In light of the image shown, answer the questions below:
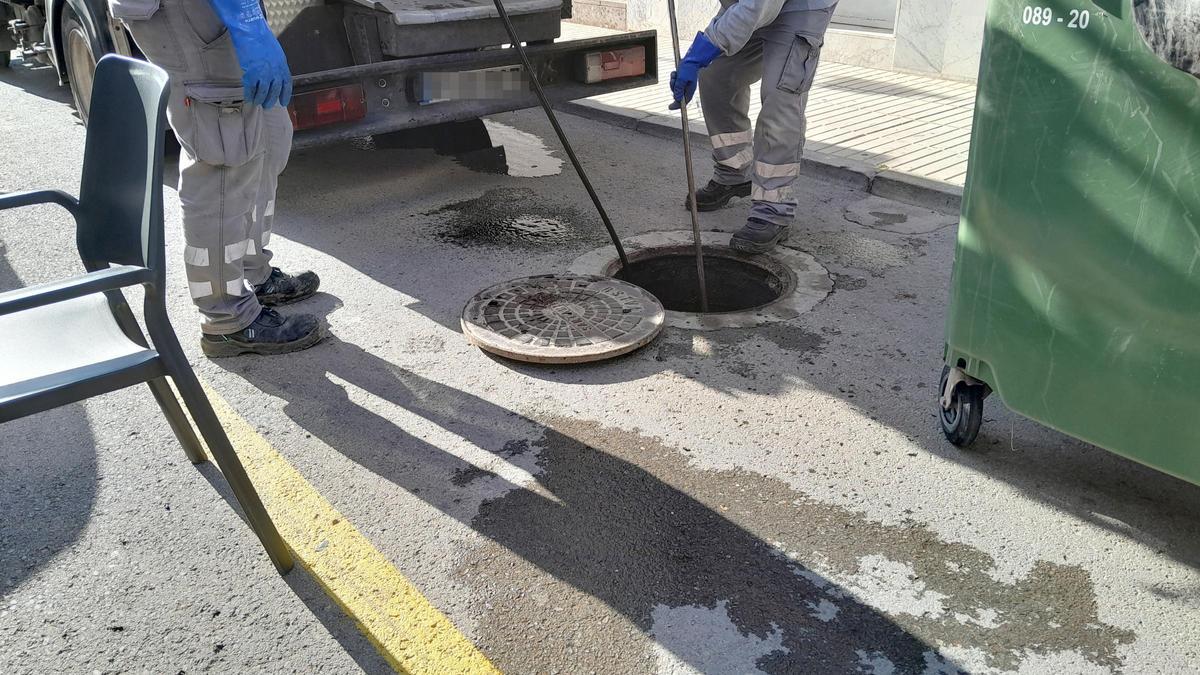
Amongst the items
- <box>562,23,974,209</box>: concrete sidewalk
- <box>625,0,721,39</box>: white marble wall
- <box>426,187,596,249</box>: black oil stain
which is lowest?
<box>426,187,596,249</box>: black oil stain

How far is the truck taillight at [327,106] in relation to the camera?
4.69 metres

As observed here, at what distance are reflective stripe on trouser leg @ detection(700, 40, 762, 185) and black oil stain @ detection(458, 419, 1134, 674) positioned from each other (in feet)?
8.81

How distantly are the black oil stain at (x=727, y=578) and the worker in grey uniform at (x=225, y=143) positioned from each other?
144 cm

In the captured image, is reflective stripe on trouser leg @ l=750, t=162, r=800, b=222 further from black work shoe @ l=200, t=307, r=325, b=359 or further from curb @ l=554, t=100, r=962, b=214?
black work shoe @ l=200, t=307, r=325, b=359

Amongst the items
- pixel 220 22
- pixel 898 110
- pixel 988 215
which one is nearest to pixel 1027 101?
pixel 988 215

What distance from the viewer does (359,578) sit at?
2457mm

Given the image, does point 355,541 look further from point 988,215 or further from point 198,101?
point 988,215

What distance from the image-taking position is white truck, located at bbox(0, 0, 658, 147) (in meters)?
4.81

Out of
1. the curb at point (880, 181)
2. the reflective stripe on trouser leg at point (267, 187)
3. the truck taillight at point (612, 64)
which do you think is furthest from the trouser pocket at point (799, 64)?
the reflective stripe on trouser leg at point (267, 187)

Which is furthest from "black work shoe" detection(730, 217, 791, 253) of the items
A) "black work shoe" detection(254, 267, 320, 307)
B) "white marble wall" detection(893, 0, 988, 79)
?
"white marble wall" detection(893, 0, 988, 79)

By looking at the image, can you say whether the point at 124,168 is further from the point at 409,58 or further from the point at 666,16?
the point at 666,16

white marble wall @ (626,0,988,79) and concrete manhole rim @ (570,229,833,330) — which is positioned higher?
white marble wall @ (626,0,988,79)

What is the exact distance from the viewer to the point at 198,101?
324 cm

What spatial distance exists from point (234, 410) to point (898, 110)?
5.48 meters
